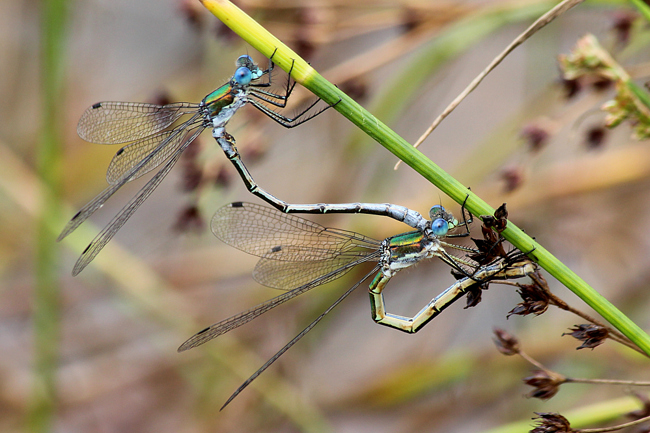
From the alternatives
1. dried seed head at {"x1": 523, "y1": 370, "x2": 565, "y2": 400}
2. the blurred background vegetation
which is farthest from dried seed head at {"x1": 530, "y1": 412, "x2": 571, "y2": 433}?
the blurred background vegetation

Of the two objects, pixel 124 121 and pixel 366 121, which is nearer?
pixel 366 121

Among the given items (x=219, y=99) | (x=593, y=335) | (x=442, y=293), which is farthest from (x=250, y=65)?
(x=593, y=335)

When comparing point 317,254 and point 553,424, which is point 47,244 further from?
point 553,424

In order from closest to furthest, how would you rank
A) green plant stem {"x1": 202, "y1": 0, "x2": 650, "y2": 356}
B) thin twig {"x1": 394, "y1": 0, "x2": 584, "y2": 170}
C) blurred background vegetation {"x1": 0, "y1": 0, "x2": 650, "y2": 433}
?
green plant stem {"x1": 202, "y1": 0, "x2": 650, "y2": 356}, thin twig {"x1": 394, "y1": 0, "x2": 584, "y2": 170}, blurred background vegetation {"x1": 0, "y1": 0, "x2": 650, "y2": 433}

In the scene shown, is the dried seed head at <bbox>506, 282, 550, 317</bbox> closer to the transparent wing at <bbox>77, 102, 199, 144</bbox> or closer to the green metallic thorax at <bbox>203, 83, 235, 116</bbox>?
the green metallic thorax at <bbox>203, 83, 235, 116</bbox>

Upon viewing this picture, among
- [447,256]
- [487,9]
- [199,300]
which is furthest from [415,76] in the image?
[199,300]

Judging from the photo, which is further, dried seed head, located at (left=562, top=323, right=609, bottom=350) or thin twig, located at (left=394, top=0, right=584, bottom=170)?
thin twig, located at (left=394, top=0, right=584, bottom=170)
